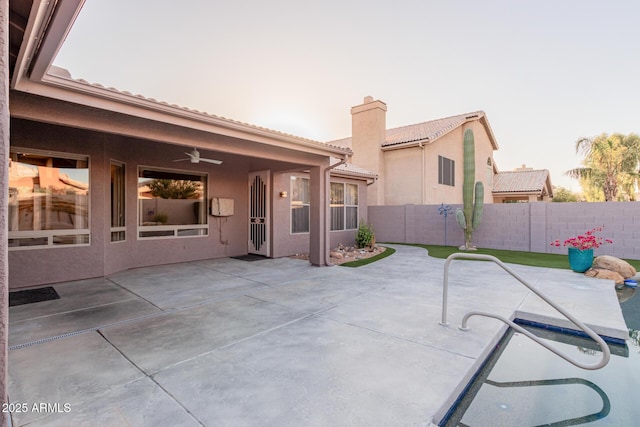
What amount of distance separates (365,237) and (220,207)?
5.52 meters

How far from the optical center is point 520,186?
22422mm

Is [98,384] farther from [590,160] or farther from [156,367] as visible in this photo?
[590,160]

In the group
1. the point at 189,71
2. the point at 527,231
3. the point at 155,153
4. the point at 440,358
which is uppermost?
the point at 189,71

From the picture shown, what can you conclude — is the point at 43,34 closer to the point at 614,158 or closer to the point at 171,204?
the point at 171,204

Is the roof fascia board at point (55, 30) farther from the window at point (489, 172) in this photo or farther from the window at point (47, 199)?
the window at point (489, 172)

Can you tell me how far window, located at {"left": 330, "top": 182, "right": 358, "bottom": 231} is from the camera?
40.0 ft

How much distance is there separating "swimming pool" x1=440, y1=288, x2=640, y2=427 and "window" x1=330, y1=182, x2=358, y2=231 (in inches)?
332

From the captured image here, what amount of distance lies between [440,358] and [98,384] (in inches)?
129

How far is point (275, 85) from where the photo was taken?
1139 centimetres

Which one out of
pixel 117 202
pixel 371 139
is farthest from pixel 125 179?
pixel 371 139

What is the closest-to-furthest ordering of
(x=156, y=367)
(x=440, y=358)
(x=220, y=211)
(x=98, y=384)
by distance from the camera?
(x=98, y=384) < (x=156, y=367) < (x=440, y=358) < (x=220, y=211)

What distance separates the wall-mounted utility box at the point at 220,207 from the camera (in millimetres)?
9459

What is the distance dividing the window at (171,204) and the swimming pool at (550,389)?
8.07 m

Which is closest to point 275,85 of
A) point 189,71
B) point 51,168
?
point 189,71
